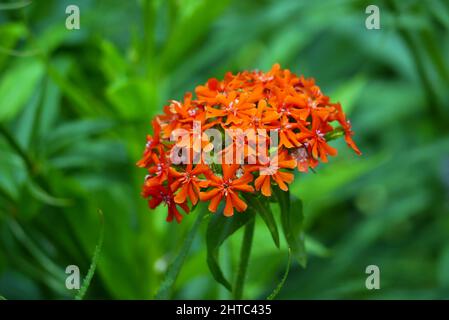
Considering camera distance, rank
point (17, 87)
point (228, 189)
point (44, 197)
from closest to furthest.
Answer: point (228, 189)
point (44, 197)
point (17, 87)

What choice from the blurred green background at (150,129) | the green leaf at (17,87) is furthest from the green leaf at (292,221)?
the green leaf at (17,87)

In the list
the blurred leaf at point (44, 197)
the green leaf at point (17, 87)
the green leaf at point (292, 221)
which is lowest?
the green leaf at point (292, 221)

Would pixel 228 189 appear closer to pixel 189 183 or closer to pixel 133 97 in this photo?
pixel 189 183

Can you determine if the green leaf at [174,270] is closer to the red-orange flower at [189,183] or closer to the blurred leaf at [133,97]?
the red-orange flower at [189,183]

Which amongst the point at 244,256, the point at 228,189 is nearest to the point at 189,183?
the point at 228,189

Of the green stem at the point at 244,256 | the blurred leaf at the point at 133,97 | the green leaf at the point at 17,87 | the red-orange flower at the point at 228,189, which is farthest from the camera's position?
the green leaf at the point at 17,87

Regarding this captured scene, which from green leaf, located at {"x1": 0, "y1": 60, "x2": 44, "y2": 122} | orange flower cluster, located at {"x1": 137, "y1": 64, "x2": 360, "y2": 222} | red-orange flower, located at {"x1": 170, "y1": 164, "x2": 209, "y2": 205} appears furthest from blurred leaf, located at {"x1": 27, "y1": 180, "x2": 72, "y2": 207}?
red-orange flower, located at {"x1": 170, "y1": 164, "x2": 209, "y2": 205}

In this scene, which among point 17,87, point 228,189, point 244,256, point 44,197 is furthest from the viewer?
point 17,87

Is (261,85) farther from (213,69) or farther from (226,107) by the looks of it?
(213,69)
